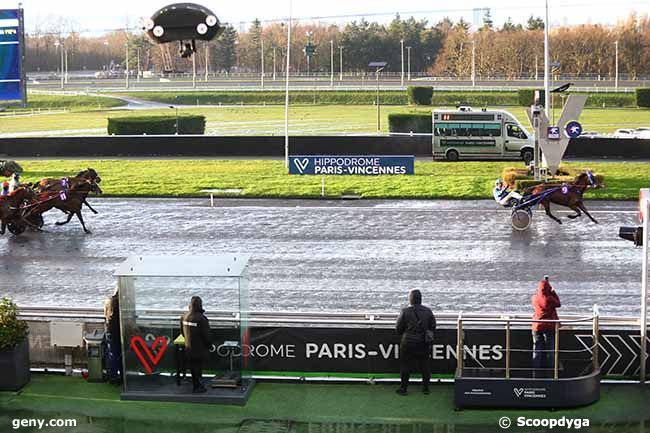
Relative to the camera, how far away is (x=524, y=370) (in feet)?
40.4

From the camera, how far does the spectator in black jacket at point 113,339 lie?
1318cm

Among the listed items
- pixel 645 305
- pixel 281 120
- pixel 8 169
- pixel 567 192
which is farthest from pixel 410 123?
pixel 645 305

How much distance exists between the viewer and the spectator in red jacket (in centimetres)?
1242

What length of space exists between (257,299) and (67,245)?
7.60m

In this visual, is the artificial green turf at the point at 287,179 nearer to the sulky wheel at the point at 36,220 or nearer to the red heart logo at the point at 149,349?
the sulky wheel at the point at 36,220

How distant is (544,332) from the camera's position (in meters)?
12.5

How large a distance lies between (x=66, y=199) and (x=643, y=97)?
63.0m

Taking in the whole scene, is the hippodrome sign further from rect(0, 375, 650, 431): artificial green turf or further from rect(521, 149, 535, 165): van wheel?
rect(521, 149, 535, 165): van wheel

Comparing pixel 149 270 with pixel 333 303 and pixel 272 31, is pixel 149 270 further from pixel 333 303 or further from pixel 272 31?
pixel 272 31

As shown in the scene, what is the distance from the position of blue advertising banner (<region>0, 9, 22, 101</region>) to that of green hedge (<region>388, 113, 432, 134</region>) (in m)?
29.6

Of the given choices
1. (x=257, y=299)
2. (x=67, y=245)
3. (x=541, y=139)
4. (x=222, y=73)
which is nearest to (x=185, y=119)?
(x=541, y=139)

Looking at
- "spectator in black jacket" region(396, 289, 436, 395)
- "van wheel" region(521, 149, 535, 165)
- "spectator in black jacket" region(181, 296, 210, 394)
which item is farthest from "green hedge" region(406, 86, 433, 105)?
"spectator in black jacket" region(181, 296, 210, 394)

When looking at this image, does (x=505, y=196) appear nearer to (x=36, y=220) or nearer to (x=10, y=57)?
(x=36, y=220)

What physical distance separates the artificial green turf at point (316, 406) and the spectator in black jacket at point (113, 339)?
0.69ft
